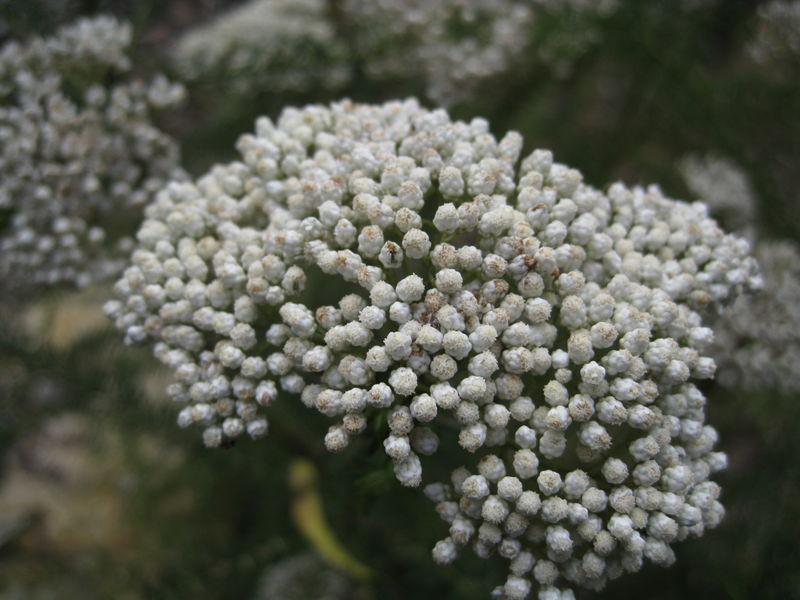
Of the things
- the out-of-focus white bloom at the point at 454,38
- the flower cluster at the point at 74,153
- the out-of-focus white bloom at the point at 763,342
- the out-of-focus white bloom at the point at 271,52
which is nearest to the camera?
the flower cluster at the point at 74,153

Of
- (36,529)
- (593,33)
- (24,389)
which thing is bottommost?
(36,529)

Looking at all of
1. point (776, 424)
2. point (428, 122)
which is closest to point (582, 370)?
point (428, 122)

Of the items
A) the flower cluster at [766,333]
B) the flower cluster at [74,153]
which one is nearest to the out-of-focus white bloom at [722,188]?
the flower cluster at [766,333]

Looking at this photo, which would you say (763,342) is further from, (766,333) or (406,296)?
(406,296)

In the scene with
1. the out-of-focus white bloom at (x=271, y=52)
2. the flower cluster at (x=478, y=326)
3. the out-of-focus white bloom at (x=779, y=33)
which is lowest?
the flower cluster at (x=478, y=326)

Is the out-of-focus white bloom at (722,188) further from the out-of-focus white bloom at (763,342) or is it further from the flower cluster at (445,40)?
the flower cluster at (445,40)

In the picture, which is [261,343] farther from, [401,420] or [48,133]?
[48,133]

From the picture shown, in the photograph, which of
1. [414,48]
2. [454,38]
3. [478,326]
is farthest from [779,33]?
[478,326]
